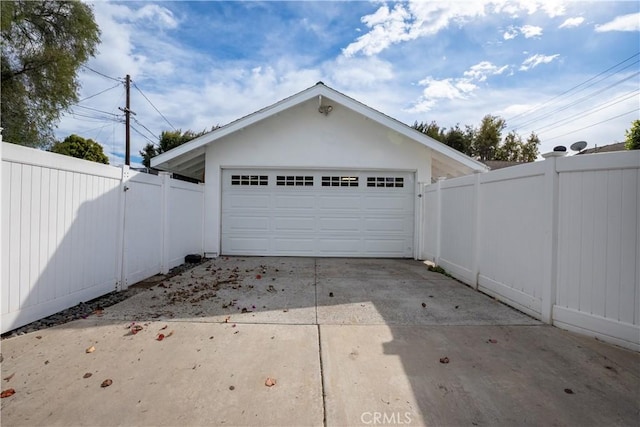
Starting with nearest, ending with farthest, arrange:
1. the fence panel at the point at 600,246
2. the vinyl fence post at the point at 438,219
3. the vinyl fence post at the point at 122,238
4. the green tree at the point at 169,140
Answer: the fence panel at the point at 600,246 < the vinyl fence post at the point at 122,238 < the vinyl fence post at the point at 438,219 < the green tree at the point at 169,140

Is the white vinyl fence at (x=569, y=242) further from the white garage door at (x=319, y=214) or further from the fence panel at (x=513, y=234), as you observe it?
the white garage door at (x=319, y=214)

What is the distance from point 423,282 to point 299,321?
10.0 ft

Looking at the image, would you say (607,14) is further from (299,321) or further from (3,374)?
(3,374)

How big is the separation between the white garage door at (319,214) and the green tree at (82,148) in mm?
18263

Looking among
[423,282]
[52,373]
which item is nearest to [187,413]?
[52,373]

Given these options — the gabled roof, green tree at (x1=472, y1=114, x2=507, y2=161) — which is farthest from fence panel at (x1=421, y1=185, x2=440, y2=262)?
green tree at (x1=472, y1=114, x2=507, y2=161)

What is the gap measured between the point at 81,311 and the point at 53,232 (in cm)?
108

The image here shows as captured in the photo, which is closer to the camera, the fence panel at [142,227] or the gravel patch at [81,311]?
the gravel patch at [81,311]

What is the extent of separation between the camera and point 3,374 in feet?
8.13

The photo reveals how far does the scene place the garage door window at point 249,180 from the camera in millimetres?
8602

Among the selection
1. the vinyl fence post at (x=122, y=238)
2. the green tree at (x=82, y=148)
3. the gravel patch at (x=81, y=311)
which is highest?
the green tree at (x=82, y=148)

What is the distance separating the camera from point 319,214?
8547 millimetres

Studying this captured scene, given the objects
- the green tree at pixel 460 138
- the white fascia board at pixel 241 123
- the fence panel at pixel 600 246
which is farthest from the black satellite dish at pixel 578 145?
the green tree at pixel 460 138

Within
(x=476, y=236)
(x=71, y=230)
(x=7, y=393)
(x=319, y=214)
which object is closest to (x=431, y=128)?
(x=319, y=214)
